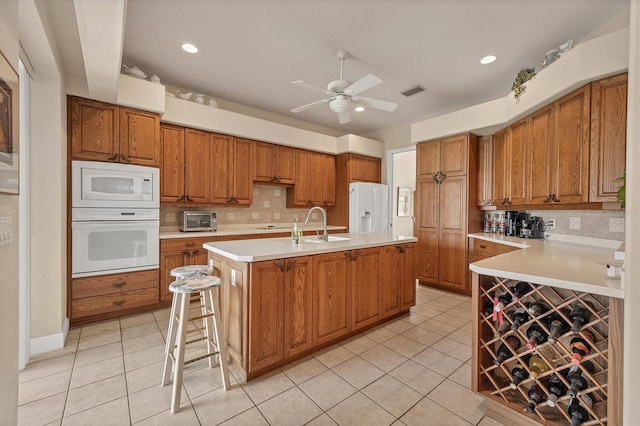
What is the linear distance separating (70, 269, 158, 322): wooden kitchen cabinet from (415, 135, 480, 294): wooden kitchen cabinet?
3897mm

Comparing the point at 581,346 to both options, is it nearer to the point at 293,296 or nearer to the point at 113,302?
the point at 293,296

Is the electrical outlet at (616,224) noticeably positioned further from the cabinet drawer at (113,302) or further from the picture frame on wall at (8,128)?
the cabinet drawer at (113,302)

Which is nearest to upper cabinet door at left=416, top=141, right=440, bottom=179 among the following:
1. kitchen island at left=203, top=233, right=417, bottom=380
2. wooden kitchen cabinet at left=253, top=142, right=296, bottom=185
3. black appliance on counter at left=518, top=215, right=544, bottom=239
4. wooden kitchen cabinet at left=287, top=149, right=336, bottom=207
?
black appliance on counter at left=518, top=215, right=544, bottom=239

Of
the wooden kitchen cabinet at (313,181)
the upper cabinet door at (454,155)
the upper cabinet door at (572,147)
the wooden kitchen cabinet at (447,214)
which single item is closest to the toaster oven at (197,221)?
the wooden kitchen cabinet at (313,181)

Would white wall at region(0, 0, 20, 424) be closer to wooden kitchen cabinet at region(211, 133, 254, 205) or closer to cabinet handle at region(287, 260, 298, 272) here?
cabinet handle at region(287, 260, 298, 272)

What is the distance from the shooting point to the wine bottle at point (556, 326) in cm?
144


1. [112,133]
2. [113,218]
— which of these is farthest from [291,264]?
[112,133]

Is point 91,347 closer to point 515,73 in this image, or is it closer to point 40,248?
point 40,248

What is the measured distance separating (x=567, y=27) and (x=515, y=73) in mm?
851

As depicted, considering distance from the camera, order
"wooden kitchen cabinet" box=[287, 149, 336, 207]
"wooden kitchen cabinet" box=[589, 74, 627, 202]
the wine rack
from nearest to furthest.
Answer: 1. the wine rack
2. "wooden kitchen cabinet" box=[589, 74, 627, 202]
3. "wooden kitchen cabinet" box=[287, 149, 336, 207]

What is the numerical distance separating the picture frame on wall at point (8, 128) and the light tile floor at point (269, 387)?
1408mm

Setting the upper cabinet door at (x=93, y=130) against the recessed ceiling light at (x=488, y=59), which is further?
the recessed ceiling light at (x=488, y=59)

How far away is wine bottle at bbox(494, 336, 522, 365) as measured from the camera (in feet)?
5.19

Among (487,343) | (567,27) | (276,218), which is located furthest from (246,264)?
(567,27)
